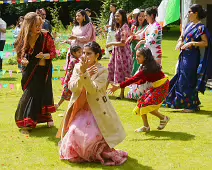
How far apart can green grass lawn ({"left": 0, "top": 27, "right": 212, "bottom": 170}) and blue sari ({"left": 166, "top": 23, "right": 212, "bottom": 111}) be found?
0.25 metres

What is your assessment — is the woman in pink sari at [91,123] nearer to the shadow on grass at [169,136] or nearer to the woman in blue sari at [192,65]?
the shadow on grass at [169,136]

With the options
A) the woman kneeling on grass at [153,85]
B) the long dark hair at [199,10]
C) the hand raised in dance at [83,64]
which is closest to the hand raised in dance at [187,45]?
the long dark hair at [199,10]

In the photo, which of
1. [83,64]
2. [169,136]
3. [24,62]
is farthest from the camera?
[169,136]

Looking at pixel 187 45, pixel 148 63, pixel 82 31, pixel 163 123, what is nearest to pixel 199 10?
pixel 187 45

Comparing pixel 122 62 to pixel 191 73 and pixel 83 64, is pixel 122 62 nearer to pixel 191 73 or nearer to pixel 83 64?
pixel 191 73

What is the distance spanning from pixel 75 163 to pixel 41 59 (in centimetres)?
194

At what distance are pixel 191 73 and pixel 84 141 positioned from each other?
3632 millimetres

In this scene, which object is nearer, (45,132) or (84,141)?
(84,141)

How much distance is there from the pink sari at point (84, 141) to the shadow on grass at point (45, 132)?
105 centimetres

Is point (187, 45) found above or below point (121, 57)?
above

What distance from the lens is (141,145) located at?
6.25 m

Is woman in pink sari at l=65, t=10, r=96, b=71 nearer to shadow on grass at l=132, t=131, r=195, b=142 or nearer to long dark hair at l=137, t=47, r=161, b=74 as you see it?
long dark hair at l=137, t=47, r=161, b=74

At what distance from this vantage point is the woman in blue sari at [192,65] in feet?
26.7

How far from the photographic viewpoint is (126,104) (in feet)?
30.2
